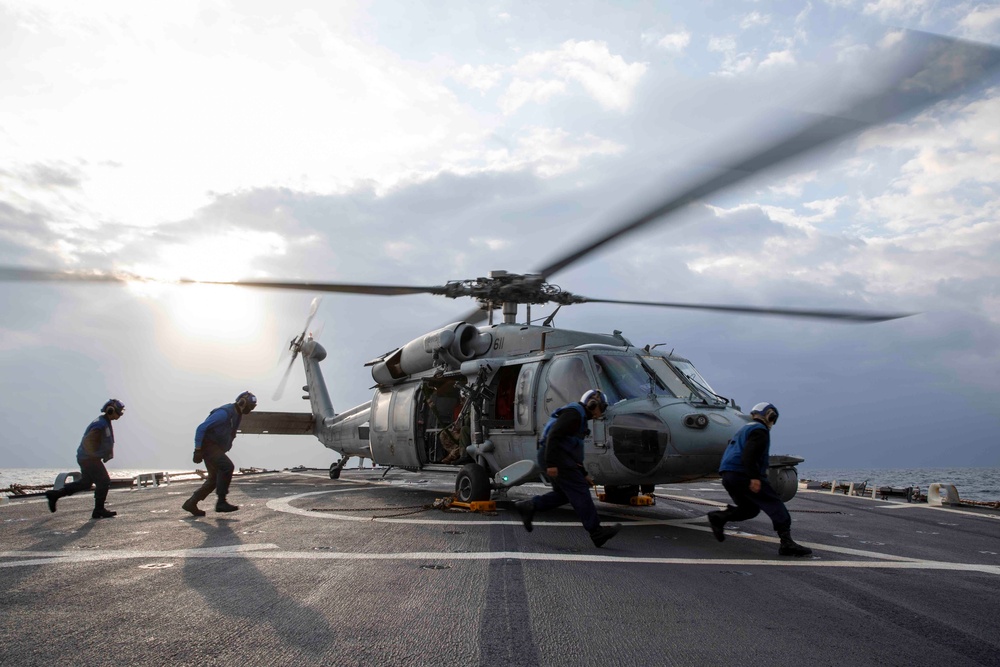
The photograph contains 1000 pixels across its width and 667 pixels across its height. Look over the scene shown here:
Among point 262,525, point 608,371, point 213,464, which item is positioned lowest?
point 262,525

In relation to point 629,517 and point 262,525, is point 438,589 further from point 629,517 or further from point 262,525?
point 629,517

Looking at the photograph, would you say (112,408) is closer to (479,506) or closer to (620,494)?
(479,506)

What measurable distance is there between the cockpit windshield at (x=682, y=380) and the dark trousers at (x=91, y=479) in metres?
8.66

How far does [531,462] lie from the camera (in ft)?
33.2

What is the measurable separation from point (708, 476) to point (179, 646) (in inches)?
291

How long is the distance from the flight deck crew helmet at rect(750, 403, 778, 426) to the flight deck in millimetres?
1528

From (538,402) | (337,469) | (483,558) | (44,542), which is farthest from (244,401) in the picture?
(337,469)

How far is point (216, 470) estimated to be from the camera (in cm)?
1093

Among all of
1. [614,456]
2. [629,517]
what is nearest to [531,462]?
[614,456]

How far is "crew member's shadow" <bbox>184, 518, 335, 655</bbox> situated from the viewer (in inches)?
158

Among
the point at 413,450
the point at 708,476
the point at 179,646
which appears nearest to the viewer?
the point at 179,646

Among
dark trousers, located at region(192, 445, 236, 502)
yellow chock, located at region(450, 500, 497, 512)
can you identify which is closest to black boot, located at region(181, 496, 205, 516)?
dark trousers, located at region(192, 445, 236, 502)

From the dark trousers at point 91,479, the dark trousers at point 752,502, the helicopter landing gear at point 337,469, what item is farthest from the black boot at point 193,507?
the helicopter landing gear at point 337,469

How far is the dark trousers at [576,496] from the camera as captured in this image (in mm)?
7711
